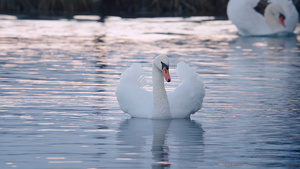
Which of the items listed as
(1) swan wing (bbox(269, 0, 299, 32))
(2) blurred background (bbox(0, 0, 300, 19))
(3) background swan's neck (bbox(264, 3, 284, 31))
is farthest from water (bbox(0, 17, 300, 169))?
(2) blurred background (bbox(0, 0, 300, 19))

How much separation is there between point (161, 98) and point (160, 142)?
1379 millimetres

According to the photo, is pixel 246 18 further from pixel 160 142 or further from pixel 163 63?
pixel 160 142

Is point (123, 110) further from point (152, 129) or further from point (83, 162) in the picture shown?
point (83, 162)

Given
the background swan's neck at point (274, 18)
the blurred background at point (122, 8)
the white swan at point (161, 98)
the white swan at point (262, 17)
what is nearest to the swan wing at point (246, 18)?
the white swan at point (262, 17)

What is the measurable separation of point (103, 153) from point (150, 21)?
25405mm

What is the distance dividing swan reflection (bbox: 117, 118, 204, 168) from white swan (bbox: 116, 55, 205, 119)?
0.13 m

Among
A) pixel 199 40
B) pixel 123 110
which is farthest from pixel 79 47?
pixel 123 110

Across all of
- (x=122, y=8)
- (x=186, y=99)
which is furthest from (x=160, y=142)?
(x=122, y=8)

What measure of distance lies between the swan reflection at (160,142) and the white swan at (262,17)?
1627 centimetres

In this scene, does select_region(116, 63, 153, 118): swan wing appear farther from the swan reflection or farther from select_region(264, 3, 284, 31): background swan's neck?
select_region(264, 3, 284, 31): background swan's neck

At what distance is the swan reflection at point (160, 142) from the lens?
8935 millimetres

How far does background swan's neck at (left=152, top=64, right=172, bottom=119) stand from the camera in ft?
37.2

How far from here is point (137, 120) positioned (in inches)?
460

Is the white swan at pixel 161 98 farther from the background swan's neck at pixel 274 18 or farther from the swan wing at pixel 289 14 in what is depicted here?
the background swan's neck at pixel 274 18
